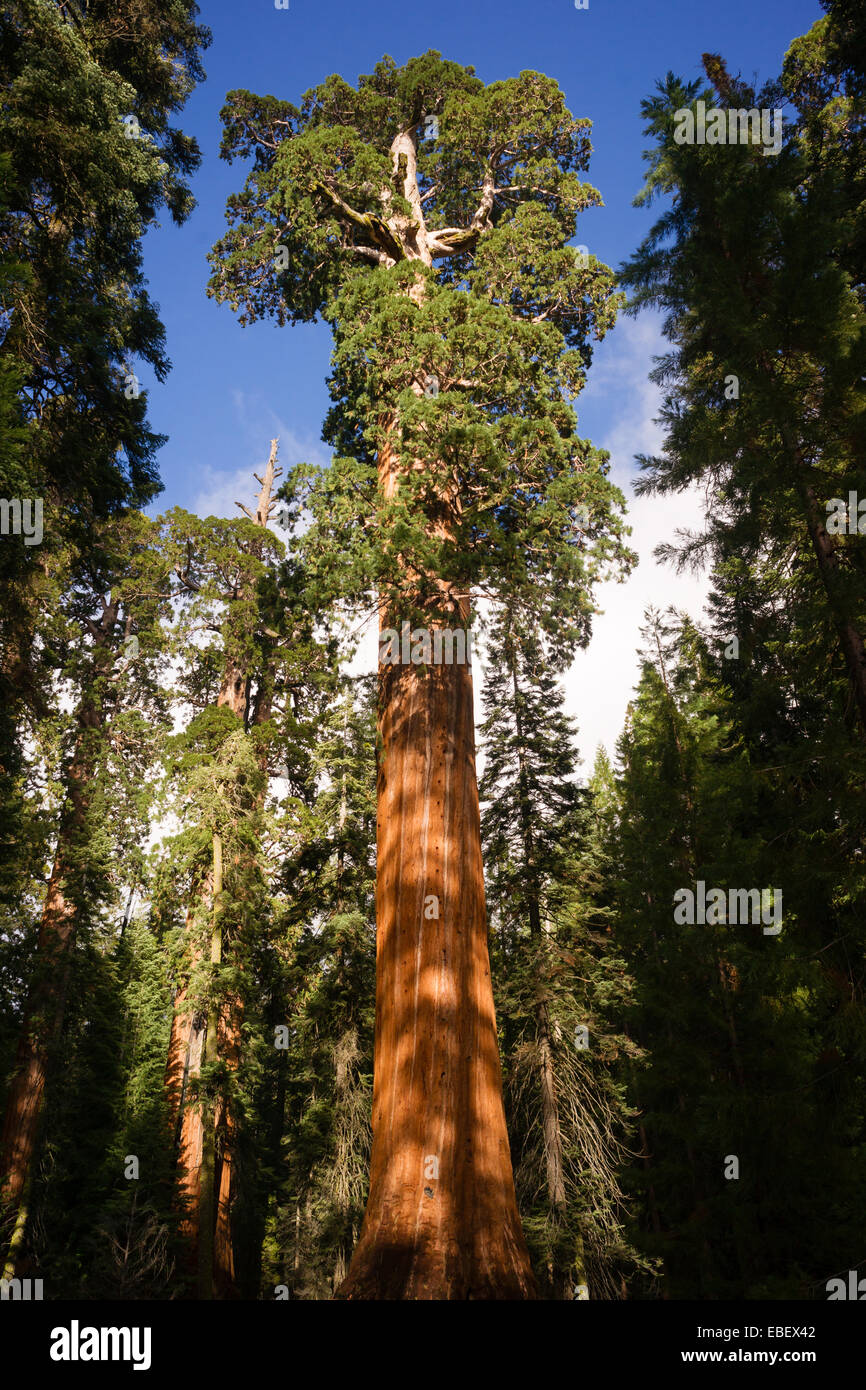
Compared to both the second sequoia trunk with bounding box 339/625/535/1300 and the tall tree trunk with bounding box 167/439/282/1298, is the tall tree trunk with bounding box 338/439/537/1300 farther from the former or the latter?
the tall tree trunk with bounding box 167/439/282/1298

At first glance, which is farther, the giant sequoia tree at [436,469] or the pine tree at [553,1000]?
the pine tree at [553,1000]

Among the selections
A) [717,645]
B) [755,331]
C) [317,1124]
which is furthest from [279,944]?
[755,331]

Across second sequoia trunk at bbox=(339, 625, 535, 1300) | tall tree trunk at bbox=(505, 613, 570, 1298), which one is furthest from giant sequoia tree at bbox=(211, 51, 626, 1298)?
tall tree trunk at bbox=(505, 613, 570, 1298)

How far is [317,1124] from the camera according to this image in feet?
41.5

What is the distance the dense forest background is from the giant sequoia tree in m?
0.06

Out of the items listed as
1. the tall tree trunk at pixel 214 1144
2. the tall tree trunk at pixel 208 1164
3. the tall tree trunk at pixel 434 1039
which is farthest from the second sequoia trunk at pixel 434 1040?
the tall tree trunk at pixel 214 1144

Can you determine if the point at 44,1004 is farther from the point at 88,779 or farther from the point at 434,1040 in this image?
the point at 434,1040

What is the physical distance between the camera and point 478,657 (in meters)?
7.44

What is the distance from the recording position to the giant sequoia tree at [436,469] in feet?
15.8

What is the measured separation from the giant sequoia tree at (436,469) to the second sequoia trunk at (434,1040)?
0.01 m

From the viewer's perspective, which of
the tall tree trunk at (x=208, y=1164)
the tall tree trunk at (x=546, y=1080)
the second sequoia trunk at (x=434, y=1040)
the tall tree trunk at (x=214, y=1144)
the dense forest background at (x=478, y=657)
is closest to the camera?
the second sequoia trunk at (x=434, y=1040)

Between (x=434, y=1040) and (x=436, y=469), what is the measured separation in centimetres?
489

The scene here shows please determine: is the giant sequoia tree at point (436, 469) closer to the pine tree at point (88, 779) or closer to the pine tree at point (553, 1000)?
the pine tree at point (553, 1000)

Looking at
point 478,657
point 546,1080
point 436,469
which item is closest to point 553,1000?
point 546,1080
